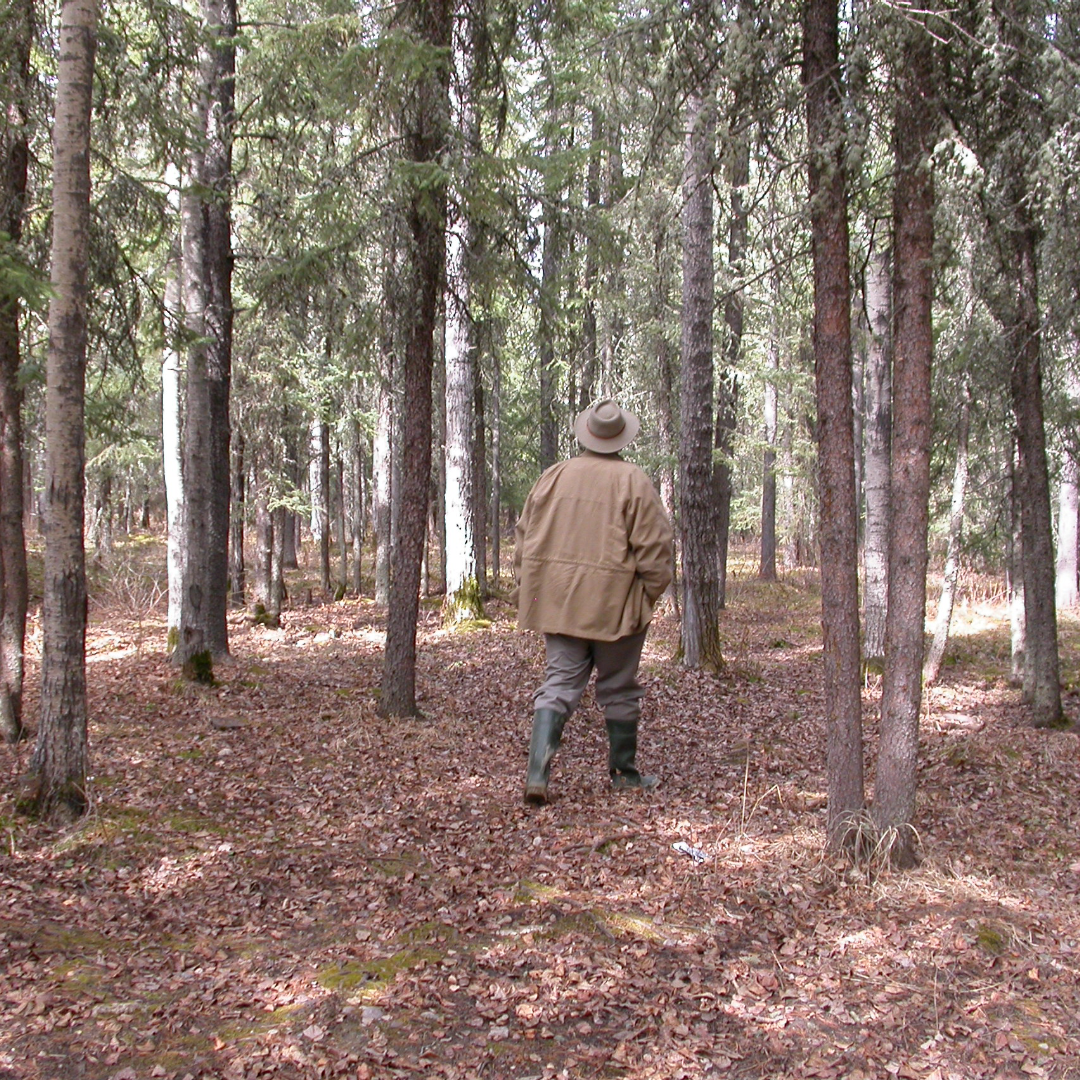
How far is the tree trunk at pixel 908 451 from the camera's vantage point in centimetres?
459

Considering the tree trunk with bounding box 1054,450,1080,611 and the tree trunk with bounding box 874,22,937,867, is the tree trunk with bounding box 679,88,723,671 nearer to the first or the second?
the tree trunk with bounding box 874,22,937,867

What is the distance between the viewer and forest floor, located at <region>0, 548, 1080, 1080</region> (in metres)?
3.23

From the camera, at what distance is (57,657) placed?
16.9ft

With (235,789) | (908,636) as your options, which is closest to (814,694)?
(908,636)

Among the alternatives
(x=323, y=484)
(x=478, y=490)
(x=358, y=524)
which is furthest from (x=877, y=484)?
(x=358, y=524)

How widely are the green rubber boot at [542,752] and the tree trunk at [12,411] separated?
3.93 metres

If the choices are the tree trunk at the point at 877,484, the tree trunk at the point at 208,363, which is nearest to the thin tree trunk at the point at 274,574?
the tree trunk at the point at 208,363

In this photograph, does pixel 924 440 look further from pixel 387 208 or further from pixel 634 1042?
pixel 387 208

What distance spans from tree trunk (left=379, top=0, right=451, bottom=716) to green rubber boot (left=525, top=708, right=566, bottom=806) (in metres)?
2.32

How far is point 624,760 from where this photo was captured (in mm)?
6230

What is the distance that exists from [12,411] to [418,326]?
10.5ft

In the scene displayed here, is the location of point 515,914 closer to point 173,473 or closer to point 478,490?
point 173,473

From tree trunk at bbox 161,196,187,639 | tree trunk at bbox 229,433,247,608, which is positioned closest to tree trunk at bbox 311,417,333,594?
tree trunk at bbox 229,433,247,608

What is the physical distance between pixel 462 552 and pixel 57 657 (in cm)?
998
